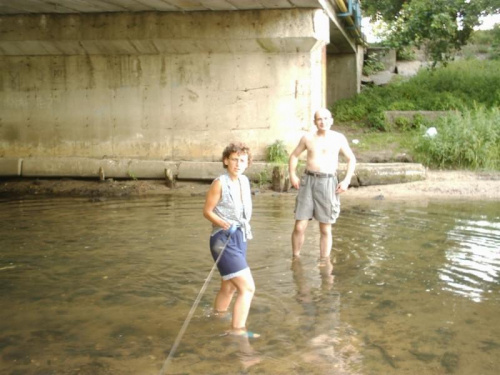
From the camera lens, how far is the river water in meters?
4.95

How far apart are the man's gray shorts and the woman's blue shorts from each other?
2621 millimetres

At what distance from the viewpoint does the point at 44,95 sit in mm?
15133

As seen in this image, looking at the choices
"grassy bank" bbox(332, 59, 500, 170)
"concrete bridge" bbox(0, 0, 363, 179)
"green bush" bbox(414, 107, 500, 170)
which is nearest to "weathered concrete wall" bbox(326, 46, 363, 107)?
"grassy bank" bbox(332, 59, 500, 170)

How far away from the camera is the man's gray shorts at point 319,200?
7754 mm

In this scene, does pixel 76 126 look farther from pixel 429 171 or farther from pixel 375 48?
pixel 375 48

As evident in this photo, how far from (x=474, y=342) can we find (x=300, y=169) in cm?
830

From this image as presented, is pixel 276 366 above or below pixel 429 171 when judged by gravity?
below

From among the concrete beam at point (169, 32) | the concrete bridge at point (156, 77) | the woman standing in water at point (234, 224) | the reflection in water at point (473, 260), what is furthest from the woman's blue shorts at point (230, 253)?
the concrete beam at point (169, 32)

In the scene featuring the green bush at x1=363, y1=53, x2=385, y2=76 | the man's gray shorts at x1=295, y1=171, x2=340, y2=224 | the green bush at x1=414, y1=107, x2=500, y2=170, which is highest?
the green bush at x1=363, y1=53, x2=385, y2=76

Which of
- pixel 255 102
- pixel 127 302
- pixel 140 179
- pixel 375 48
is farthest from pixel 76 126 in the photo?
pixel 375 48

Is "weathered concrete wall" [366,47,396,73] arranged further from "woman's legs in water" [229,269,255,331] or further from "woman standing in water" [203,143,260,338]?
"woman's legs in water" [229,269,255,331]

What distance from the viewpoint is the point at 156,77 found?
48.0 ft

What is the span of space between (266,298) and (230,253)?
55.4 inches

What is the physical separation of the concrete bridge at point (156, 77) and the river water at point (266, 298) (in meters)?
3.99
